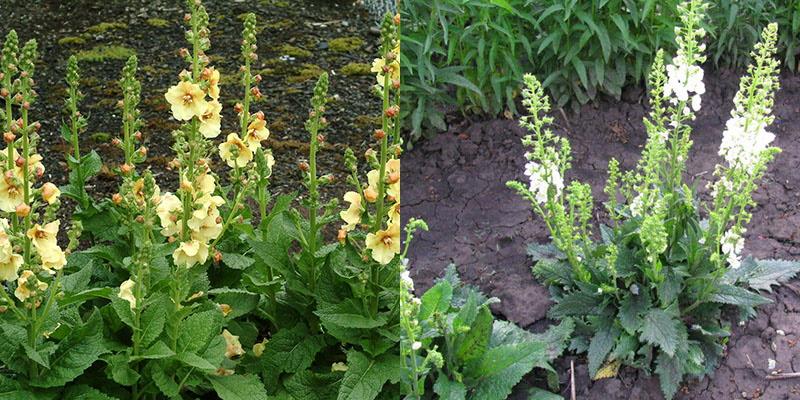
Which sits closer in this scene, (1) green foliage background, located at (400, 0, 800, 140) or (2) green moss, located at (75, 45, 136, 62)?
(1) green foliage background, located at (400, 0, 800, 140)

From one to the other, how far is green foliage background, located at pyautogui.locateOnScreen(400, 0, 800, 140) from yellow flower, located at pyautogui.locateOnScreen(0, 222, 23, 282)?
1939 millimetres

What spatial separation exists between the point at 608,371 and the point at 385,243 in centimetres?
115

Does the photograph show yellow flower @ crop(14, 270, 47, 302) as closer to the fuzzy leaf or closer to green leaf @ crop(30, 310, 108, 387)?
green leaf @ crop(30, 310, 108, 387)

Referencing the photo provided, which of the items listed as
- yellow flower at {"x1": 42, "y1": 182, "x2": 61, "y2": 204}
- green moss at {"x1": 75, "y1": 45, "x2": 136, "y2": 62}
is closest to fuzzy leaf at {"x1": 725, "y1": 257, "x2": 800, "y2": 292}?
Result: yellow flower at {"x1": 42, "y1": 182, "x2": 61, "y2": 204}

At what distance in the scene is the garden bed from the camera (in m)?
3.29

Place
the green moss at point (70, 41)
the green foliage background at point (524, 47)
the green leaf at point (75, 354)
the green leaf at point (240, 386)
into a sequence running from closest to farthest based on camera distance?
the green leaf at point (75, 354) → the green leaf at point (240, 386) → the green foliage background at point (524, 47) → the green moss at point (70, 41)

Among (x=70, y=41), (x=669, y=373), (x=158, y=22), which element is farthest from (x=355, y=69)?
(x=669, y=373)

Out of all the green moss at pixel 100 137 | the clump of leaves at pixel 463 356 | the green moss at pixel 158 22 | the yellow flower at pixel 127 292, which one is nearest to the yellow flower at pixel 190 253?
the yellow flower at pixel 127 292

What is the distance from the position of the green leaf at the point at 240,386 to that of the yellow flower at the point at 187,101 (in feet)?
2.03

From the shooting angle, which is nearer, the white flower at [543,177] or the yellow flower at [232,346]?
the yellow flower at [232,346]

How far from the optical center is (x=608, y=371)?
275 centimetres

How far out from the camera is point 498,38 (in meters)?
→ 3.69

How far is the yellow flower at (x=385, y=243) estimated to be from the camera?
6.19 ft

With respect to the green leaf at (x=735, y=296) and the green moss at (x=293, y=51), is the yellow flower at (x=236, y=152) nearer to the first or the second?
the green leaf at (x=735, y=296)
